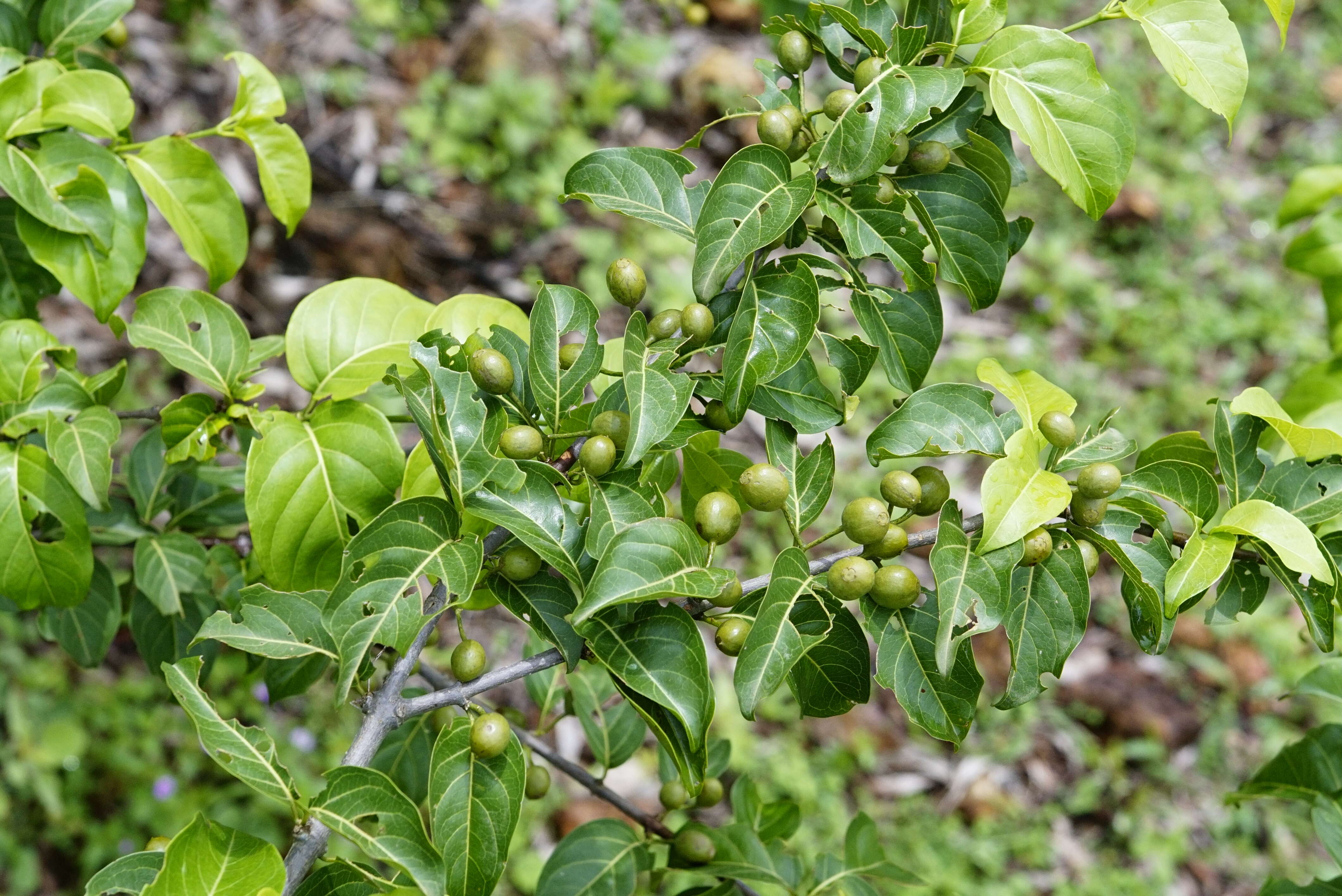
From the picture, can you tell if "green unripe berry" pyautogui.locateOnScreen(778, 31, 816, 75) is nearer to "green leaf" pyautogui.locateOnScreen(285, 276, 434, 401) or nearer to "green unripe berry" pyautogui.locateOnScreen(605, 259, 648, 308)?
"green unripe berry" pyautogui.locateOnScreen(605, 259, 648, 308)

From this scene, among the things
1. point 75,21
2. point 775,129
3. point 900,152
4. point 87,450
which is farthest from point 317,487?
point 75,21

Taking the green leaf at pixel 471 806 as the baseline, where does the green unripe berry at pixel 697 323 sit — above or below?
above

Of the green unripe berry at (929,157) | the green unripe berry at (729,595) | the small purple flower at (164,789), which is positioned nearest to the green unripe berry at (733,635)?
Result: the green unripe berry at (729,595)

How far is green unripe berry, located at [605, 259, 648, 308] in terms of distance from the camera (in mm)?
1065

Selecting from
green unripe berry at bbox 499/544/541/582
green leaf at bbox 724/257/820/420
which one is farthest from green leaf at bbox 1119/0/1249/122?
green unripe berry at bbox 499/544/541/582

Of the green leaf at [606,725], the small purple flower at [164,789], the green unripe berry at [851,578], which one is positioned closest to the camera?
the green unripe berry at [851,578]

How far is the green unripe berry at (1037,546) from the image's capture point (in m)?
1.01

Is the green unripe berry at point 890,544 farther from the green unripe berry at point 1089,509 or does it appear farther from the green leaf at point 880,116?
the green leaf at point 880,116

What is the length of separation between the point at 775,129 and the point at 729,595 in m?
0.49

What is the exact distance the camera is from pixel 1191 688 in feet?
11.8

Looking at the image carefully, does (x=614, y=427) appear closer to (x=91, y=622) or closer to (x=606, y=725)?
(x=606, y=725)

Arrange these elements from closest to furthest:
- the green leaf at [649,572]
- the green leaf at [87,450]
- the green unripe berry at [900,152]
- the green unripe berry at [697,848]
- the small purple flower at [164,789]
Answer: the green leaf at [649,572], the green unripe berry at [900,152], the green leaf at [87,450], the green unripe berry at [697,848], the small purple flower at [164,789]

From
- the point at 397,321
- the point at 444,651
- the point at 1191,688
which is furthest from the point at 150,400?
the point at 1191,688

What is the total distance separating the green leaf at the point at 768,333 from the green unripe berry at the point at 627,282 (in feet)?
0.36
